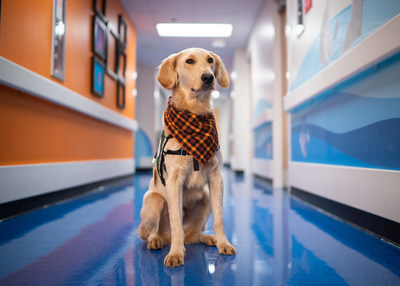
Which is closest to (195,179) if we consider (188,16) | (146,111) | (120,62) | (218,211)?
(218,211)

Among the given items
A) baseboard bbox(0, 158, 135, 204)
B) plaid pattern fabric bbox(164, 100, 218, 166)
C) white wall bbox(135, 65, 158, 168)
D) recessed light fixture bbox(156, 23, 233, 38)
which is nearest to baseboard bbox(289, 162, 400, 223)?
plaid pattern fabric bbox(164, 100, 218, 166)

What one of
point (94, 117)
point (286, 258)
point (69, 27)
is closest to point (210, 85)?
point (286, 258)

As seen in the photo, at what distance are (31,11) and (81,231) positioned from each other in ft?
6.28

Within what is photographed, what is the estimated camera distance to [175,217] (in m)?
1.28

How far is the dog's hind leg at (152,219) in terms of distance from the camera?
55.2 inches

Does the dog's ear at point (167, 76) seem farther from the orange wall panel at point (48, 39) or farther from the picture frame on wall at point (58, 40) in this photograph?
the picture frame on wall at point (58, 40)

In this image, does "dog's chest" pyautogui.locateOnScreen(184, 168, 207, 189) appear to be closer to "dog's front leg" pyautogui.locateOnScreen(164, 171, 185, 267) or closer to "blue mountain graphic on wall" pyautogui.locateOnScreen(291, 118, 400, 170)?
"dog's front leg" pyautogui.locateOnScreen(164, 171, 185, 267)

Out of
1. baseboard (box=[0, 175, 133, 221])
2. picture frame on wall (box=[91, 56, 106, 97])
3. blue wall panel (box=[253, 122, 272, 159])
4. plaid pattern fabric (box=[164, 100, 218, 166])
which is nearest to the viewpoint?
plaid pattern fabric (box=[164, 100, 218, 166])

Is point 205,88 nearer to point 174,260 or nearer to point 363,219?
point 174,260

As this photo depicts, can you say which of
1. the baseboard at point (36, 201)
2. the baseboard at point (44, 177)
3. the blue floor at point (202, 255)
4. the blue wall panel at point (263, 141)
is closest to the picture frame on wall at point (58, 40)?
the baseboard at point (44, 177)

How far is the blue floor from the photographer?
1.07 meters

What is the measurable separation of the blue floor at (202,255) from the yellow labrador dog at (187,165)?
12cm

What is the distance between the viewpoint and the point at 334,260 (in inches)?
49.6

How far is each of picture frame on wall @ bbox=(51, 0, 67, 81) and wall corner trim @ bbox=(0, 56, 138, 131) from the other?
182 mm
